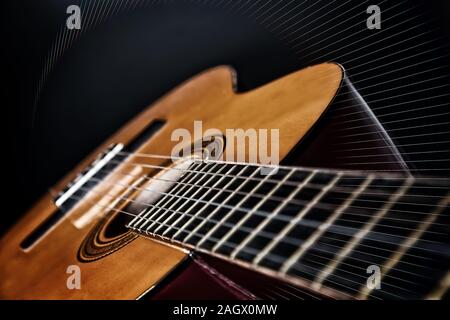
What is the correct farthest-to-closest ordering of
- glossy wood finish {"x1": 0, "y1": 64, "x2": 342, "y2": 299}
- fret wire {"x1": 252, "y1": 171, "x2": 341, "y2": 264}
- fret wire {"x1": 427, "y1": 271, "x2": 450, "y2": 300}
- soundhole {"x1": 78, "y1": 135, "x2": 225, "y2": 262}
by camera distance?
soundhole {"x1": 78, "y1": 135, "x2": 225, "y2": 262} → glossy wood finish {"x1": 0, "y1": 64, "x2": 342, "y2": 299} → fret wire {"x1": 252, "y1": 171, "x2": 341, "y2": 264} → fret wire {"x1": 427, "y1": 271, "x2": 450, "y2": 300}

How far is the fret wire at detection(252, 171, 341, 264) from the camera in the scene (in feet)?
1.58

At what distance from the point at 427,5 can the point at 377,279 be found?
0.80 m

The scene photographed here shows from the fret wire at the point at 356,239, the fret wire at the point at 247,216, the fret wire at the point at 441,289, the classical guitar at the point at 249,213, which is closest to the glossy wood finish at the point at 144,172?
the classical guitar at the point at 249,213

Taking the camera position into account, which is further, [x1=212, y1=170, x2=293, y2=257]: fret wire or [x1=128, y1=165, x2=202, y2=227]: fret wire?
[x1=128, y1=165, x2=202, y2=227]: fret wire

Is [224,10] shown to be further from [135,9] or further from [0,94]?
[0,94]

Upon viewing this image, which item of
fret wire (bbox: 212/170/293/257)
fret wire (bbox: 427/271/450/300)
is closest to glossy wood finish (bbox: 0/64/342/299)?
fret wire (bbox: 212/170/293/257)

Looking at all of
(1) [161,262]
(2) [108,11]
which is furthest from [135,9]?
(1) [161,262]

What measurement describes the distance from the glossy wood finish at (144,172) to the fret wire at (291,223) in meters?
0.18

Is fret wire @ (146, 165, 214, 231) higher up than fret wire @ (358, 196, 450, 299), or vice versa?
fret wire @ (146, 165, 214, 231)

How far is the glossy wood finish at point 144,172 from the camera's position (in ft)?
2.31

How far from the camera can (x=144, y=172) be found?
1.01 metres

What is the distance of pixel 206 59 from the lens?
153cm

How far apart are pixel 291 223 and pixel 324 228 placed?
0.05 meters

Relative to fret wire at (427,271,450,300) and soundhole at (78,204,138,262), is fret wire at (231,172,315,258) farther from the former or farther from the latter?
soundhole at (78,204,138,262)
